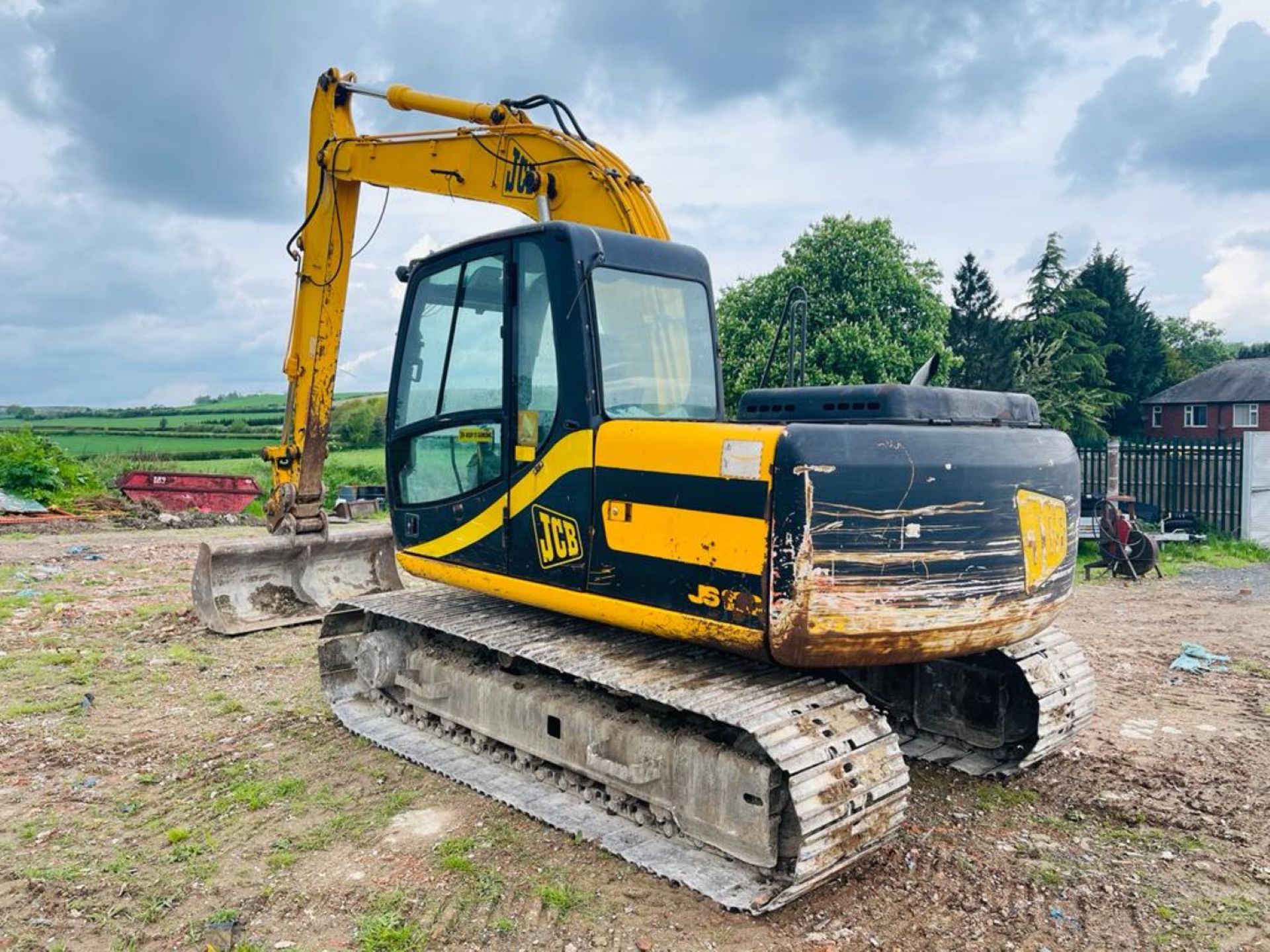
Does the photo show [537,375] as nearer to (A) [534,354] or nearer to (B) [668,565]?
(A) [534,354]

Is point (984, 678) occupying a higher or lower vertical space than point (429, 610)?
lower

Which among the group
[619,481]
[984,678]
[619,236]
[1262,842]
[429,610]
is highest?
[619,236]

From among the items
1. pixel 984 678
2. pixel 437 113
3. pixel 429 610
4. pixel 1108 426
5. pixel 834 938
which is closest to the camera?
pixel 834 938

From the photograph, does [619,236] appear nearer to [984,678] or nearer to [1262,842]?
[984,678]

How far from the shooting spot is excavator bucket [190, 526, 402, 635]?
27.1 ft

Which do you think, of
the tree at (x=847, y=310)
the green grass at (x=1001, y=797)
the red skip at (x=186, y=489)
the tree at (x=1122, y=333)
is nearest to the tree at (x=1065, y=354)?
the tree at (x=1122, y=333)

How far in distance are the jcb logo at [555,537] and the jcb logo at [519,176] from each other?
231cm

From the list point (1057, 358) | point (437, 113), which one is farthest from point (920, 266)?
point (437, 113)

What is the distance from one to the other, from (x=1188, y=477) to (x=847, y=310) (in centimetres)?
813

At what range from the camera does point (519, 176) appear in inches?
237

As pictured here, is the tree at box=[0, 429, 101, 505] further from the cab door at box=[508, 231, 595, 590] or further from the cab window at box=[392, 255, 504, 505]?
the cab door at box=[508, 231, 595, 590]

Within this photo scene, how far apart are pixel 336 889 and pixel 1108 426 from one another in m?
42.0

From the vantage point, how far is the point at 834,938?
12.0ft

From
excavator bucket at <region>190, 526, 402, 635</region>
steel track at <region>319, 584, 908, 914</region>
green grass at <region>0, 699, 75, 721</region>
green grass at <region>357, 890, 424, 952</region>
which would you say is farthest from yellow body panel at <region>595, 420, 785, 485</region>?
excavator bucket at <region>190, 526, 402, 635</region>
